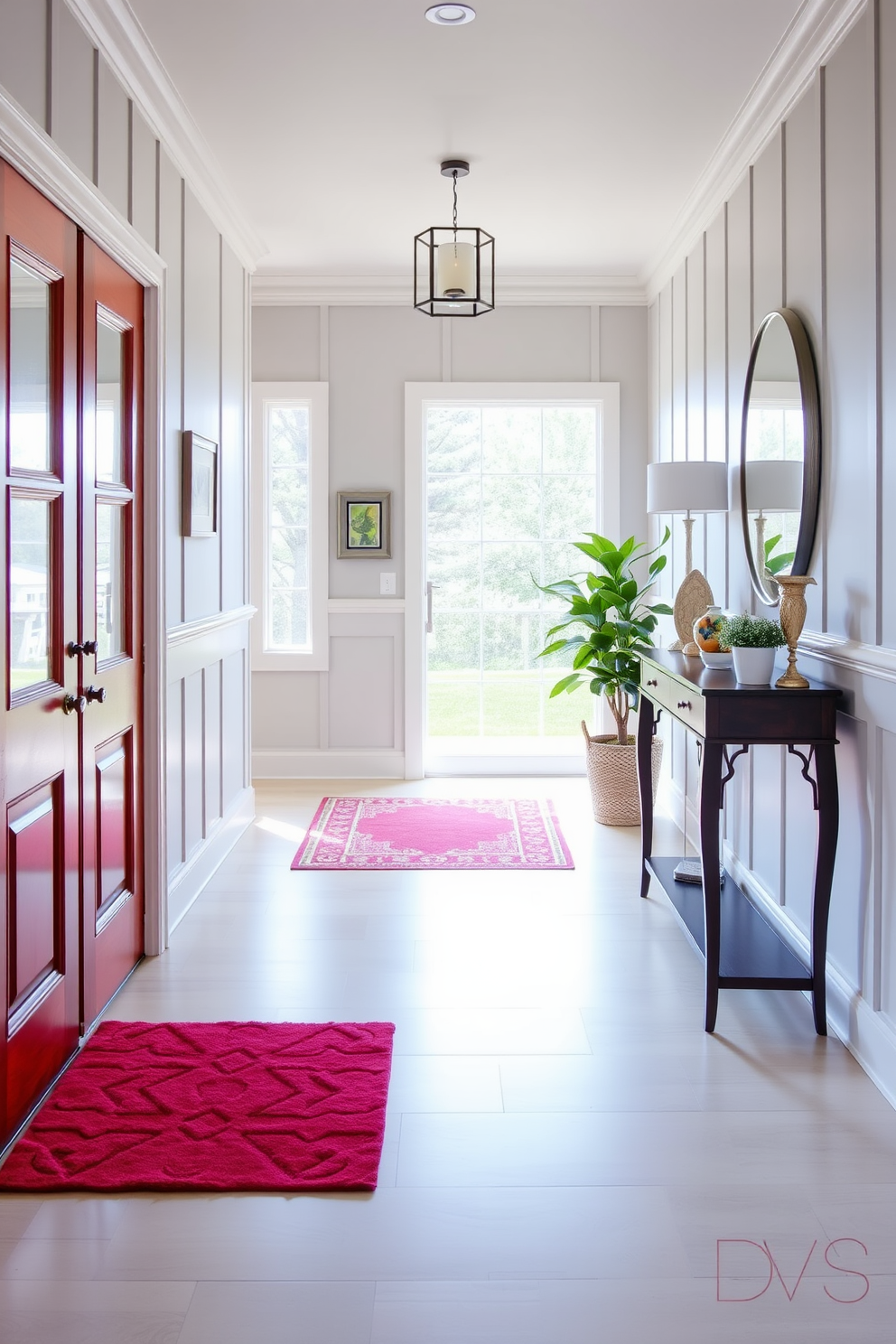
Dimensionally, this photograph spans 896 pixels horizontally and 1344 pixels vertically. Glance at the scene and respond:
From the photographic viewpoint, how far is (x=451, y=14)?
295 cm

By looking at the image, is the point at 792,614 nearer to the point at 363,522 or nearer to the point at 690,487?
the point at 690,487

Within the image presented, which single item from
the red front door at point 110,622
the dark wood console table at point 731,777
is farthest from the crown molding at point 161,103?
the dark wood console table at point 731,777

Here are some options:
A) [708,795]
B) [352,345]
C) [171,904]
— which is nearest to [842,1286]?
[708,795]

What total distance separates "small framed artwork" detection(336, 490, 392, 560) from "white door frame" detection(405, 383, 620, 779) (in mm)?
124

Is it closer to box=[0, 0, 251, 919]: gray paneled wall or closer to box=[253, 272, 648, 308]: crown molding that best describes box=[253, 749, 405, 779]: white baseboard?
box=[0, 0, 251, 919]: gray paneled wall

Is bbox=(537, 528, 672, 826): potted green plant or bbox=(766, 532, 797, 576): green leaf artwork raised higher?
bbox=(766, 532, 797, 576): green leaf artwork

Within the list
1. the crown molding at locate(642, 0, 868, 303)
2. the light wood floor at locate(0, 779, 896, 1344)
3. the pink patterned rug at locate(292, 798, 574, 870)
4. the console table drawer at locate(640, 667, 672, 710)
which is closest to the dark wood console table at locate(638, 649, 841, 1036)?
the light wood floor at locate(0, 779, 896, 1344)

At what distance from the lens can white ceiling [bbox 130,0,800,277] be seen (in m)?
3.01

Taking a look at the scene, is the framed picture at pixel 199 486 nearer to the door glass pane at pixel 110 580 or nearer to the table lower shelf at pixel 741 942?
the door glass pane at pixel 110 580

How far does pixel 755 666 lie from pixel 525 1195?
1437mm

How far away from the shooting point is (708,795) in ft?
9.38

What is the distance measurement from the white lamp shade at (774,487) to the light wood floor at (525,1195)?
4.63 feet

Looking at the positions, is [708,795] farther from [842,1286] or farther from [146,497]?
[146,497]

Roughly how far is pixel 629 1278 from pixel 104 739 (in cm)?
189
